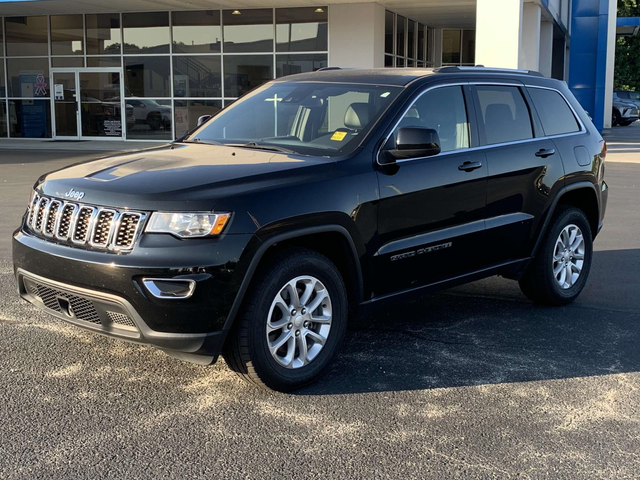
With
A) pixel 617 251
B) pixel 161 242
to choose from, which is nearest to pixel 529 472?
pixel 161 242

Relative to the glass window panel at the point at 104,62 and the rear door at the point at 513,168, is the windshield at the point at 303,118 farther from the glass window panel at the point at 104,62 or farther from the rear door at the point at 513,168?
the glass window panel at the point at 104,62

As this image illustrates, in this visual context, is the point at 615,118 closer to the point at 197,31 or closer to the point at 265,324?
the point at 197,31

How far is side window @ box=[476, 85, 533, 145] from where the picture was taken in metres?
5.58

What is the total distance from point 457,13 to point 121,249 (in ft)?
76.5

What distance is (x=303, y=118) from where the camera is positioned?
5.29 m

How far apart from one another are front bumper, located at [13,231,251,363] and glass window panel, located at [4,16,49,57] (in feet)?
77.2

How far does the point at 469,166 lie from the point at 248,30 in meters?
19.6

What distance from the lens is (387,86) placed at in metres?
5.13

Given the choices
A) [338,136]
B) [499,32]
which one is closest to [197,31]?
[499,32]

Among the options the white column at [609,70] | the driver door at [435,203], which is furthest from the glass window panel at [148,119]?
the white column at [609,70]

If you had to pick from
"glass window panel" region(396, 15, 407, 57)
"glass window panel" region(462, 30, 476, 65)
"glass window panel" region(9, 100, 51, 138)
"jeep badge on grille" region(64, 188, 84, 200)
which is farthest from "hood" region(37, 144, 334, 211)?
"glass window panel" region(462, 30, 476, 65)

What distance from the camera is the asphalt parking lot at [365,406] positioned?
137 inches

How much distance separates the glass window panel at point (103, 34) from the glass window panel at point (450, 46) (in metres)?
13.0

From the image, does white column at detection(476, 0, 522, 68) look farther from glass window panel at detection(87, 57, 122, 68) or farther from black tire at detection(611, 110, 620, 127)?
black tire at detection(611, 110, 620, 127)
